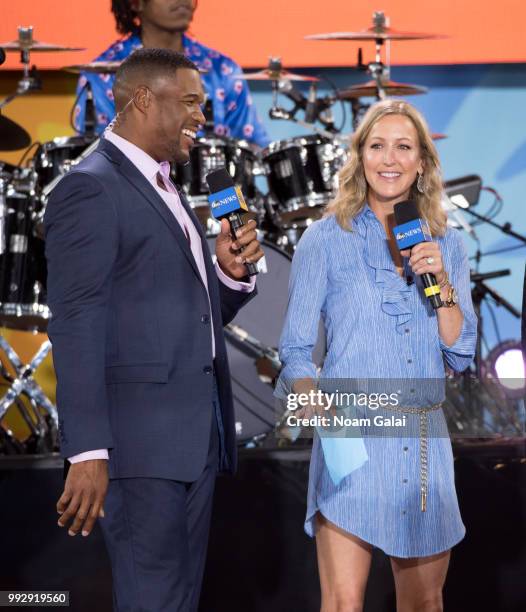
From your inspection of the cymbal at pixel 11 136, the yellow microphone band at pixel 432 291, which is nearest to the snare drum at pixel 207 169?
the cymbal at pixel 11 136

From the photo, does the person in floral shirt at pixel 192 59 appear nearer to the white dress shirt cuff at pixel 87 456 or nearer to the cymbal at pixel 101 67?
the cymbal at pixel 101 67

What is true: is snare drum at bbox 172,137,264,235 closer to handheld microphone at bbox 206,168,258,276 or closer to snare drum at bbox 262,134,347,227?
snare drum at bbox 262,134,347,227

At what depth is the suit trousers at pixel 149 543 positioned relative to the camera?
2.35 meters

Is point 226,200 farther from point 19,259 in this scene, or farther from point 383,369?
point 19,259

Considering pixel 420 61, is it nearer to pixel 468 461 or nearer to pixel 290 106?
pixel 290 106

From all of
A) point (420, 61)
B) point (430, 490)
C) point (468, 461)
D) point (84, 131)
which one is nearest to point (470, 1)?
point (420, 61)

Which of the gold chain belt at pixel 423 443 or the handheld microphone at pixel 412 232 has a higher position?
the handheld microphone at pixel 412 232

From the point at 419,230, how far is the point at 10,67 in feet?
15.9

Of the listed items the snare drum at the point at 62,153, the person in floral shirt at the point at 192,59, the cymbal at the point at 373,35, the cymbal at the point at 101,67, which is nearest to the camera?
the snare drum at the point at 62,153

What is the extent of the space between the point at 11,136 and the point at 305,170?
1.57 metres

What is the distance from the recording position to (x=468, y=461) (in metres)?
3.74

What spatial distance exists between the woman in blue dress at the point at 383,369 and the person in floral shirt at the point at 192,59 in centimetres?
300

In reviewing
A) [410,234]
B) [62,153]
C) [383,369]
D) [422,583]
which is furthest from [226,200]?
[62,153]

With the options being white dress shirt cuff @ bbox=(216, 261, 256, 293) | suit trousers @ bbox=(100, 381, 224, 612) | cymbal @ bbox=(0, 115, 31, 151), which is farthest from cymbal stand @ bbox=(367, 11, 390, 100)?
suit trousers @ bbox=(100, 381, 224, 612)
